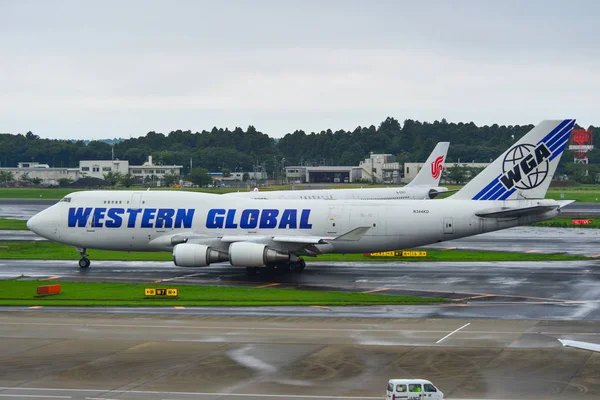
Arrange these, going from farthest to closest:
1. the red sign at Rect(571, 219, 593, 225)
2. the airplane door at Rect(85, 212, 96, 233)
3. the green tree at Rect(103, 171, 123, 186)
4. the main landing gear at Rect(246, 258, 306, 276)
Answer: the green tree at Rect(103, 171, 123, 186), the red sign at Rect(571, 219, 593, 225), the airplane door at Rect(85, 212, 96, 233), the main landing gear at Rect(246, 258, 306, 276)

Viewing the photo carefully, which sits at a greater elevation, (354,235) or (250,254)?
(354,235)

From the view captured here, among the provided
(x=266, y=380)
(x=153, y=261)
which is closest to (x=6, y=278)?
(x=153, y=261)

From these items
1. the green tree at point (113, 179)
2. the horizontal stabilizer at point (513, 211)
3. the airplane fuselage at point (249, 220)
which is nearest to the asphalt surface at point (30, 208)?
the green tree at point (113, 179)

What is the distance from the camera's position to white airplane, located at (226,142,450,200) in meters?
77.2

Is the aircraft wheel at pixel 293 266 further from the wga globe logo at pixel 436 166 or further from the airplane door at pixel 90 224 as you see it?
the wga globe logo at pixel 436 166

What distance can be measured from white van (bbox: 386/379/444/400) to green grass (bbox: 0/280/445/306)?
61.1 feet

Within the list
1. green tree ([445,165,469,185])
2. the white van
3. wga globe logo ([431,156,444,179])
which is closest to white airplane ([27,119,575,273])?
the white van

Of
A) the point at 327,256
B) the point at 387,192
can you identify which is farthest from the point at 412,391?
the point at 387,192

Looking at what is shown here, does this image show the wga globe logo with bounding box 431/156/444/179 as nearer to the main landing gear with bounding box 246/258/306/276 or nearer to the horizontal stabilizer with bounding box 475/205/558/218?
the horizontal stabilizer with bounding box 475/205/558/218

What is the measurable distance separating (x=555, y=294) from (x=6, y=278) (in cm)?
3183

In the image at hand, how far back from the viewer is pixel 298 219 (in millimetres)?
51938

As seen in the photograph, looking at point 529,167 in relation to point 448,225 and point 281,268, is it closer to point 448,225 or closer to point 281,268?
point 448,225

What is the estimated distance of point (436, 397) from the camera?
21.1 m

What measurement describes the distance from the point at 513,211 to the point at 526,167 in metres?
3.24
